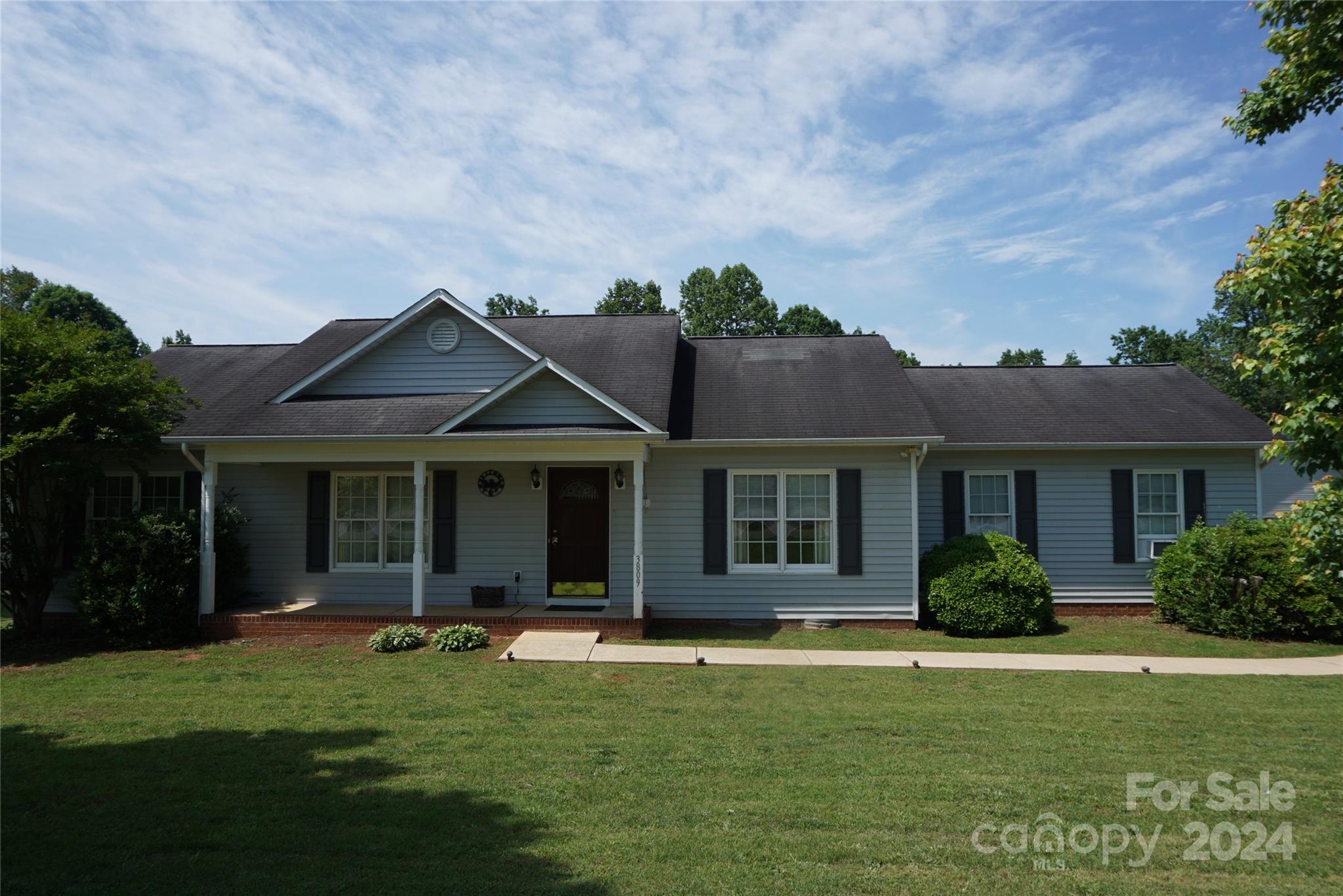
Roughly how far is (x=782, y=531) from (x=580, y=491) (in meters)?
3.38

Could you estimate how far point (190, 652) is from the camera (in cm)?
1145

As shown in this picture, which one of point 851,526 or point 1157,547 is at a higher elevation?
point 851,526

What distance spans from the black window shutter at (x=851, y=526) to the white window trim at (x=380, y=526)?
6.77 meters

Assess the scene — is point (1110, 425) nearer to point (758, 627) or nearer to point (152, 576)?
point (758, 627)

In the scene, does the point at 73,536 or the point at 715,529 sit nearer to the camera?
the point at 715,529

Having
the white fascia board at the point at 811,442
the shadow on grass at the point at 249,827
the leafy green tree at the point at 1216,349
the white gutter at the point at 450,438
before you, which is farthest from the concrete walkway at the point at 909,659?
the leafy green tree at the point at 1216,349

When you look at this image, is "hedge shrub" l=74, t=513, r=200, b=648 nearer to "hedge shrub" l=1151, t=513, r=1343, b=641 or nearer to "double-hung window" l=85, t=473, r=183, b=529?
"double-hung window" l=85, t=473, r=183, b=529

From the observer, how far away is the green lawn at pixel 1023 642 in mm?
11617

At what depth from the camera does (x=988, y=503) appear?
1484cm

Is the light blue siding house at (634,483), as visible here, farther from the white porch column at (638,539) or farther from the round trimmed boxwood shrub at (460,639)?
the round trimmed boxwood shrub at (460,639)

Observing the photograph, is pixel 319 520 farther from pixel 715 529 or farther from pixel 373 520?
pixel 715 529

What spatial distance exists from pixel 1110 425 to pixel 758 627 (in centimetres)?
758

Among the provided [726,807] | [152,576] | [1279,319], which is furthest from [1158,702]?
[152,576]

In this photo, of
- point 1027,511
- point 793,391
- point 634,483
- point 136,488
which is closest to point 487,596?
point 634,483
